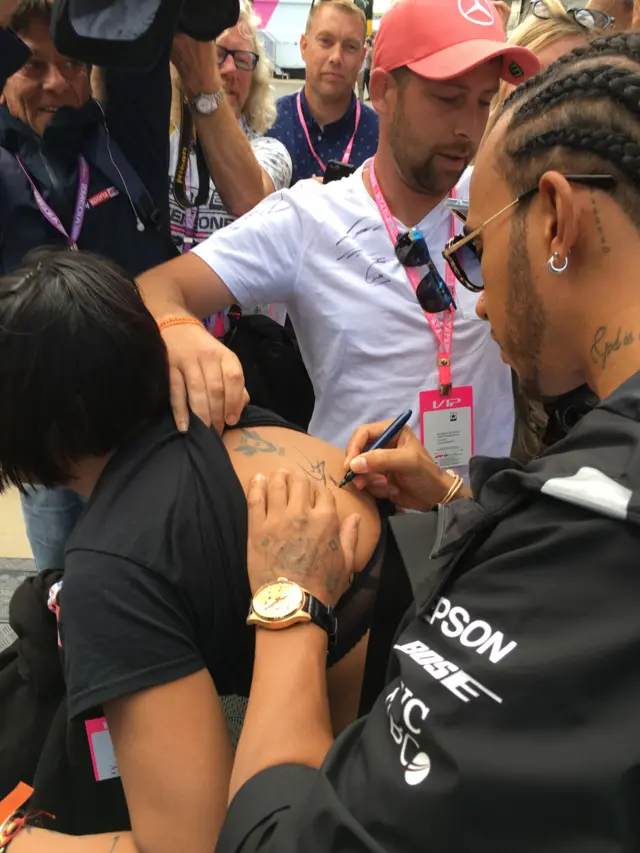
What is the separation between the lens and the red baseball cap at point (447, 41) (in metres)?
1.38

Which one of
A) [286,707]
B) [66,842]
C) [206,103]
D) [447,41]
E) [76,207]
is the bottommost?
[66,842]

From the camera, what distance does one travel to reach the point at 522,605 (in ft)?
1.81

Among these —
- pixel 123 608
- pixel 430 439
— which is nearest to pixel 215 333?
pixel 430 439

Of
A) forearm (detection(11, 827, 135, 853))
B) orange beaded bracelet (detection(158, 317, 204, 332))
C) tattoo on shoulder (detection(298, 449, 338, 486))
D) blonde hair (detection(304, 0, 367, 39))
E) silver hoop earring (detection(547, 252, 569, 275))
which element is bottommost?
forearm (detection(11, 827, 135, 853))

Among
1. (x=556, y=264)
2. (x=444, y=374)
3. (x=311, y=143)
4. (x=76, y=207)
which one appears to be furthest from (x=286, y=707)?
(x=311, y=143)

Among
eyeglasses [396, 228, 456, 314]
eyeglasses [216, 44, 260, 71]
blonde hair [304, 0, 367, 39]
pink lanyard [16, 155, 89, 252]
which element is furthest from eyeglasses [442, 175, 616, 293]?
blonde hair [304, 0, 367, 39]

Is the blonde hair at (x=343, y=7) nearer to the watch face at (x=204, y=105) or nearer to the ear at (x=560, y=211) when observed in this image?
the watch face at (x=204, y=105)

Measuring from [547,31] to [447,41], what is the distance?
0.75 m

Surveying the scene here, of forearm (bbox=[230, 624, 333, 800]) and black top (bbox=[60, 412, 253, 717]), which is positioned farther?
black top (bbox=[60, 412, 253, 717])

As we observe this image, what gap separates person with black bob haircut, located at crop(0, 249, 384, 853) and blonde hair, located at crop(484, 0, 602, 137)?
1.39 metres

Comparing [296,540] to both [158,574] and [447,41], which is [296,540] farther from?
[447,41]

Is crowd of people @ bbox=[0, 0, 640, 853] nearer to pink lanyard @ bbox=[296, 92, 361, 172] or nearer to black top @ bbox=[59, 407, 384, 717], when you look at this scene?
black top @ bbox=[59, 407, 384, 717]

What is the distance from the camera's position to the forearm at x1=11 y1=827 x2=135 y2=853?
85cm
